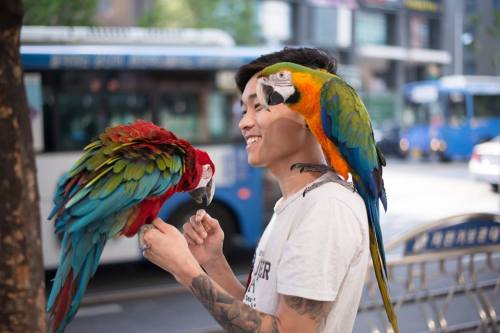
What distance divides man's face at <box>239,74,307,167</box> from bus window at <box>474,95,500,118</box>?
21856 millimetres

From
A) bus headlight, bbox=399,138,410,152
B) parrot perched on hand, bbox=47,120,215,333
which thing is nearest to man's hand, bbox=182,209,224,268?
parrot perched on hand, bbox=47,120,215,333

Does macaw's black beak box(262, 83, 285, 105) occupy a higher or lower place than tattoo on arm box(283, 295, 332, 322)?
higher

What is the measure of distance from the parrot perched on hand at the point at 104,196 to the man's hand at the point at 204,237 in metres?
0.12

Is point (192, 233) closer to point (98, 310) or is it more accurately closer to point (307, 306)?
point (307, 306)

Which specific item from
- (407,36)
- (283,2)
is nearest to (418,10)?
(407,36)

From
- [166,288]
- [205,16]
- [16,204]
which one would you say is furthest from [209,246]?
[205,16]

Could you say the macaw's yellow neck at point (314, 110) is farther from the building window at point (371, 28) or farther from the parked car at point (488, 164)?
the building window at point (371, 28)

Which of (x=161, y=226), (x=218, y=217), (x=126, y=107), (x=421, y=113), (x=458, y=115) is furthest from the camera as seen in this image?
(x=421, y=113)

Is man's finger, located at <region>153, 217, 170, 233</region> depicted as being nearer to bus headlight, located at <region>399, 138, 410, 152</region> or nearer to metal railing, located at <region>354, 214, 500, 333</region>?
metal railing, located at <region>354, 214, 500, 333</region>

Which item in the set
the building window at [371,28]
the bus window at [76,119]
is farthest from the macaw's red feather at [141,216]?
the building window at [371,28]

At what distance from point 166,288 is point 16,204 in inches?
61.5

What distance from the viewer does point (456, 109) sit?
72.2ft

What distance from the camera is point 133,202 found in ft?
4.93

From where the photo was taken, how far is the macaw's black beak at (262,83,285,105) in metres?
1.51
